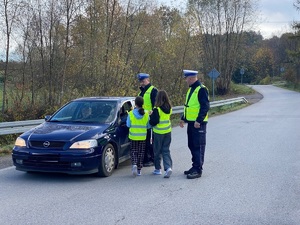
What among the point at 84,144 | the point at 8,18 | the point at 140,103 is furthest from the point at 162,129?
the point at 8,18

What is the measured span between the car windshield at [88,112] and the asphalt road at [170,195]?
115 cm

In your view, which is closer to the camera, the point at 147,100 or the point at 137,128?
the point at 137,128

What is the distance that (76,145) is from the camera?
714 cm

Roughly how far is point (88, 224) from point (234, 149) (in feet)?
21.0

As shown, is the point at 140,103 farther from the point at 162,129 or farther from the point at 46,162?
the point at 46,162

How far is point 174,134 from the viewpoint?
14.3 metres

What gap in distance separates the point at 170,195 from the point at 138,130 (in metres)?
1.79

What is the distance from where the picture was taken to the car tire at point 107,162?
748 centimetres

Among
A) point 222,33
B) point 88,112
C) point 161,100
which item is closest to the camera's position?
point 161,100

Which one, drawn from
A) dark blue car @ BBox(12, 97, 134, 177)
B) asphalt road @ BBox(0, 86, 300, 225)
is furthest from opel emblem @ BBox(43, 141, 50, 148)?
asphalt road @ BBox(0, 86, 300, 225)

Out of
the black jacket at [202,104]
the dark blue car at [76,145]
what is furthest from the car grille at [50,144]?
the black jacket at [202,104]

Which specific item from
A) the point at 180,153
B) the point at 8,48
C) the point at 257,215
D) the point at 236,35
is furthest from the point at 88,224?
the point at 236,35

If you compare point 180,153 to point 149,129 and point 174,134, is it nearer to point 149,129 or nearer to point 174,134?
point 149,129

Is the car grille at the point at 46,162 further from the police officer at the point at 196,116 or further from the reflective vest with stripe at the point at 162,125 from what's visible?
the police officer at the point at 196,116
